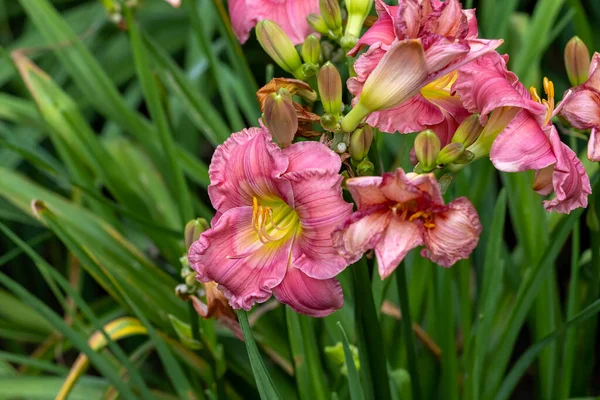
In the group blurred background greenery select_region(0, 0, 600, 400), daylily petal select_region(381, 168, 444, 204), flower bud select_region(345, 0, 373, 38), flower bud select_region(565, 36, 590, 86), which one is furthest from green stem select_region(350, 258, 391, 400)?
flower bud select_region(565, 36, 590, 86)

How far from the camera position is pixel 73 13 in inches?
66.4

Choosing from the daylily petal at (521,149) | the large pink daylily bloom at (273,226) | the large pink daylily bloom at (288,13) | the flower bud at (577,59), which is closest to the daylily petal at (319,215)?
the large pink daylily bloom at (273,226)

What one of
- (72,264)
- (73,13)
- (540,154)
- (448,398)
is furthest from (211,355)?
(73,13)

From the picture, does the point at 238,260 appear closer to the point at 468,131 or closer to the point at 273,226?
the point at 273,226

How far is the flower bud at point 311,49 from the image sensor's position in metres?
0.62

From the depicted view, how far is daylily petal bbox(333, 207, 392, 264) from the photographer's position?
0.49 metres

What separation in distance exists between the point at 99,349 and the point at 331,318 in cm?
30

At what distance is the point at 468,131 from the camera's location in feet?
1.87

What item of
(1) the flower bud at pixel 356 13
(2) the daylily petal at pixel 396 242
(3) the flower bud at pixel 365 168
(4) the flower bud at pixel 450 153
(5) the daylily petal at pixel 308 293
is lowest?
(5) the daylily petal at pixel 308 293

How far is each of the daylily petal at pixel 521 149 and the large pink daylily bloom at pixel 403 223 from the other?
0.18 feet

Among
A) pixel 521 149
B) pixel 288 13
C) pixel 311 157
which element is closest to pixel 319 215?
pixel 311 157

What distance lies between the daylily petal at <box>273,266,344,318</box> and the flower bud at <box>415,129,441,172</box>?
117 mm

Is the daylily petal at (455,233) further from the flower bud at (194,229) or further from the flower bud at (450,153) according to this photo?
the flower bud at (194,229)

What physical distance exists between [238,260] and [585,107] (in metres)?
0.34
